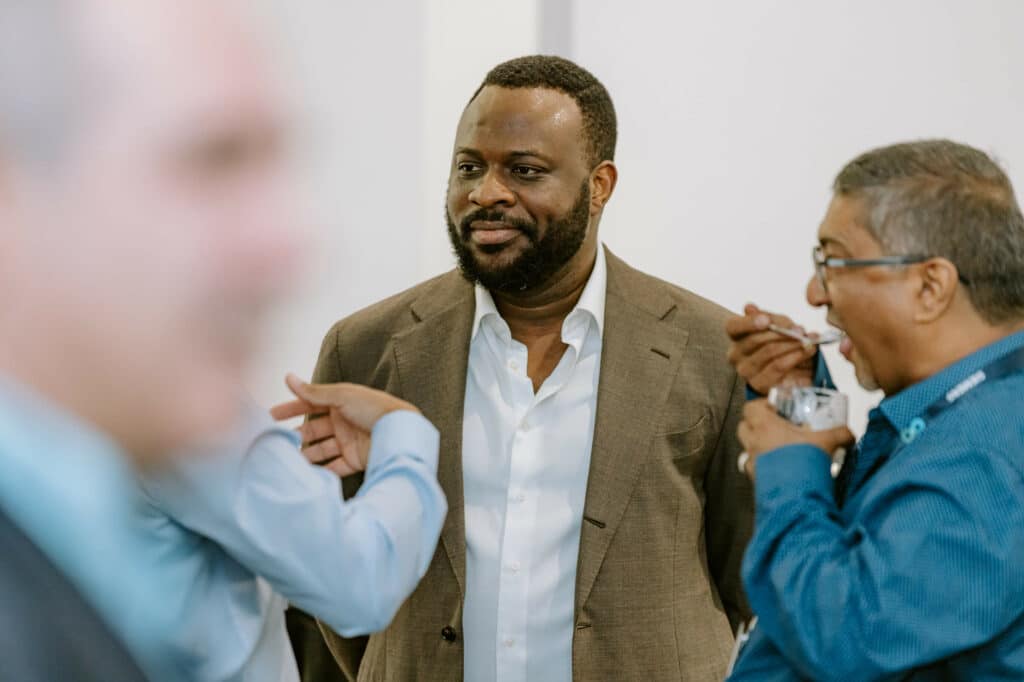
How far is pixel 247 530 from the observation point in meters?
1.22

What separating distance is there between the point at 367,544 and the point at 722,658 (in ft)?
4.24

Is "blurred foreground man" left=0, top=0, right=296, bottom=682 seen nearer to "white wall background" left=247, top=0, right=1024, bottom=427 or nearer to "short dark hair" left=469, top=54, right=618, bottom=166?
"short dark hair" left=469, top=54, right=618, bottom=166

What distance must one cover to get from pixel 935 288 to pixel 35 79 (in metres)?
1.36

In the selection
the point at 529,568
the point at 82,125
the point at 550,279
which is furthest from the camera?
the point at 550,279

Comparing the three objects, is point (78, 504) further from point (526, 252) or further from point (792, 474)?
point (526, 252)

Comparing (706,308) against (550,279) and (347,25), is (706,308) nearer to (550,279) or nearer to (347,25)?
(550,279)

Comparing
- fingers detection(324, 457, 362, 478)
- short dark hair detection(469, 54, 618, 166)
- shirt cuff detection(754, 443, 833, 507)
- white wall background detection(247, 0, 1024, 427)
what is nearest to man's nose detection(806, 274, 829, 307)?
shirt cuff detection(754, 443, 833, 507)

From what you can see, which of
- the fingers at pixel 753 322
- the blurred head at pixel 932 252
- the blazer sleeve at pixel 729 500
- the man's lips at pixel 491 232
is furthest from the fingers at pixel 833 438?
the man's lips at pixel 491 232

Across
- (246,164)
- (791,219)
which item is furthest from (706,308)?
(246,164)

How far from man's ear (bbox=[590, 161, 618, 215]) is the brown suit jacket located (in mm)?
152

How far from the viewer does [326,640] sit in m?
2.61

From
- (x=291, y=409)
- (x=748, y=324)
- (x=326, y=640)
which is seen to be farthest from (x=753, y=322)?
(x=326, y=640)

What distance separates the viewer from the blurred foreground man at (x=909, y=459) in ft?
4.66

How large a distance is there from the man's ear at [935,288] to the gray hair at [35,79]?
1.34 m
